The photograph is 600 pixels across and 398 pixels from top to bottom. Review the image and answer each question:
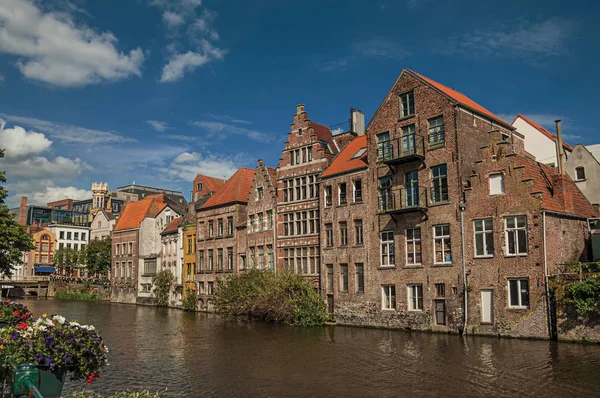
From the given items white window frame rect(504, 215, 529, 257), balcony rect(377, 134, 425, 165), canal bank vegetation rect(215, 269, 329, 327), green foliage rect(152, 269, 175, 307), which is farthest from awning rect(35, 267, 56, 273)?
white window frame rect(504, 215, 529, 257)

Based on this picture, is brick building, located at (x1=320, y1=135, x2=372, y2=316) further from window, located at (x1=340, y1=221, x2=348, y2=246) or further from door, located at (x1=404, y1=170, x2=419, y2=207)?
door, located at (x1=404, y1=170, x2=419, y2=207)

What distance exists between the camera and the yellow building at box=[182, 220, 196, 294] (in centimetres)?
5812

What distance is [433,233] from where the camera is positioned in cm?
3269

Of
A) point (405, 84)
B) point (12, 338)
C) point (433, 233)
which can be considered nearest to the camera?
point (12, 338)

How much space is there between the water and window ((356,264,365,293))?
144 inches

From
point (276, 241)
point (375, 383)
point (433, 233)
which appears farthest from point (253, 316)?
point (375, 383)

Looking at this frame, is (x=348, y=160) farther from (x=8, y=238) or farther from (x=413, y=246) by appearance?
(x=8, y=238)

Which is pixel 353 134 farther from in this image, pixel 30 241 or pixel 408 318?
pixel 30 241

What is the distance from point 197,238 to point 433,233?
A: 103ft

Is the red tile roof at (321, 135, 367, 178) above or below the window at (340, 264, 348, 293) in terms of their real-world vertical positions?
above

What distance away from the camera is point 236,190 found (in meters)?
52.2

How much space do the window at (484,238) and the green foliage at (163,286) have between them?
39.9 metres

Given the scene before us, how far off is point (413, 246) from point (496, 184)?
260 inches

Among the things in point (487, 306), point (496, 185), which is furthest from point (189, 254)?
point (496, 185)
